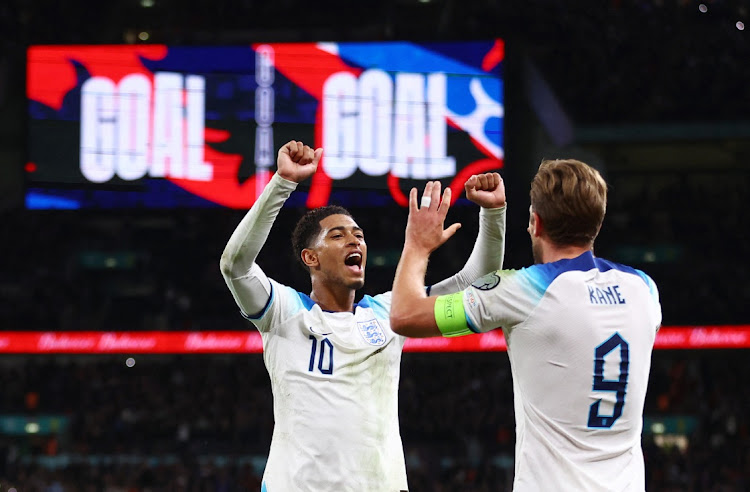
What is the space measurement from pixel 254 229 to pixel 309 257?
580 mm

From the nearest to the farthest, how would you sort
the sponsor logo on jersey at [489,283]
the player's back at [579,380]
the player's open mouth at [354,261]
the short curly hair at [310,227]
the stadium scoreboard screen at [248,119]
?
the player's back at [579,380], the sponsor logo on jersey at [489,283], the player's open mouth at [354,261], the short curly hair at [310,227], the stadium scoreboard screen at [248,119]

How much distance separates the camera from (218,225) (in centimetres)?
2305

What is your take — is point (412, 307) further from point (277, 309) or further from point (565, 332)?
point (277, 309)

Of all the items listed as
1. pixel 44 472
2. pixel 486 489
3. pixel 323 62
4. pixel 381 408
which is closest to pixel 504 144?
pixel 323 62

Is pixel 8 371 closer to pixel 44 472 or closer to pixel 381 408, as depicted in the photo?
pixel 44 472

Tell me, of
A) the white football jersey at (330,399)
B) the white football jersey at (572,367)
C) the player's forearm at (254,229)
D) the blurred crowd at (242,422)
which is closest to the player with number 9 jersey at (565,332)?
the white football jersey at (572,367)

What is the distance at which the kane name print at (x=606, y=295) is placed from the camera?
3.10 meters

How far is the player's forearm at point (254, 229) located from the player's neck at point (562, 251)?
49.5 inches

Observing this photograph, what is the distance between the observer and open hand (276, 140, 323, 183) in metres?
4.06

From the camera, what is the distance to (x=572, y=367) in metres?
3.04

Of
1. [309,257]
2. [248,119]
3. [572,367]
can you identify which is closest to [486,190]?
[309,257]

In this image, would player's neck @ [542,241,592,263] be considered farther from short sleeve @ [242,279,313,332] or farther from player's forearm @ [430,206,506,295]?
short sleeve @ [242,279,313,332]

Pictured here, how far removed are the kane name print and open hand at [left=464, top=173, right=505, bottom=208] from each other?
77cm

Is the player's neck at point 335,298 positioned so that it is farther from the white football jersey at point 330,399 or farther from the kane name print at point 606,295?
the kane name print at point 606,295
